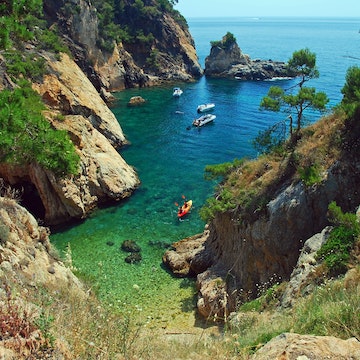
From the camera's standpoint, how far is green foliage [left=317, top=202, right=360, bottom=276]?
1138cm

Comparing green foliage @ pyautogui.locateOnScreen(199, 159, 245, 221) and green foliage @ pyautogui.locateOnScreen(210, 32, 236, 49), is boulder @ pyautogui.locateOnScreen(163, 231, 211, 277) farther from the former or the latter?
green foliage @ pyautogui.locateOnScreen(210, 32, 236, 49)

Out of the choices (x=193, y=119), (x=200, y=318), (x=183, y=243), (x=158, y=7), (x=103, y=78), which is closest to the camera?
(x=200, y=318)

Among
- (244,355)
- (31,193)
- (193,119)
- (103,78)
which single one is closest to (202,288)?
(244,355)

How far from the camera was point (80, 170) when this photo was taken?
27.5m

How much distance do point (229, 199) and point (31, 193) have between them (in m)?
16.2

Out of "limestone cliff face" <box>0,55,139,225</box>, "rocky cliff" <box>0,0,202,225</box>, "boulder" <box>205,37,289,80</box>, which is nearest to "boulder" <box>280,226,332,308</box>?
"limestone cliff face" <box>0,55,139,225</box>

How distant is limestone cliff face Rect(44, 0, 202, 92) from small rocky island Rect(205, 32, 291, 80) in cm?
492

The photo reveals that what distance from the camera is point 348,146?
15789mm

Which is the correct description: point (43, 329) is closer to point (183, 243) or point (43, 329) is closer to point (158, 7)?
point (183, 243)

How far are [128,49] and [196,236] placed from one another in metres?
65.4

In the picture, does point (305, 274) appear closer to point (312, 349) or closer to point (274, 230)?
point (274, 230)

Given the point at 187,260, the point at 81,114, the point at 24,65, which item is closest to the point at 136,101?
the point at 81,114

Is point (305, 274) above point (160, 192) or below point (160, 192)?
above

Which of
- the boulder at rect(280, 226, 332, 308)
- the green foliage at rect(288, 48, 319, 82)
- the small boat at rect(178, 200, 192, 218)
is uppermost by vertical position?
the green foliage at rect(288, 48, 319, 82)
